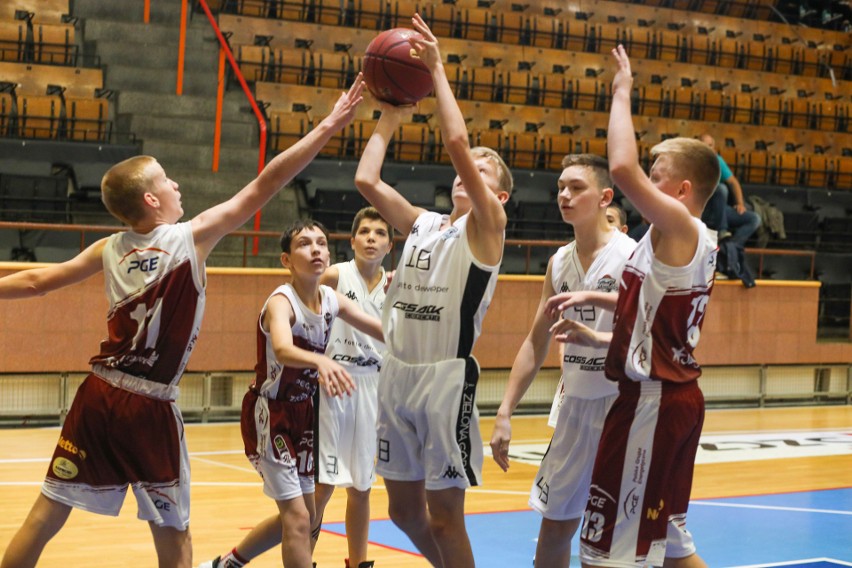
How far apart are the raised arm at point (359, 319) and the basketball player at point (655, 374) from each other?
132cm

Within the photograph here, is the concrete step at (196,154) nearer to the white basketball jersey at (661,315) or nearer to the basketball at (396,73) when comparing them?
the basketball at (396,73)

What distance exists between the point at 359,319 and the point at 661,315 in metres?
1.55

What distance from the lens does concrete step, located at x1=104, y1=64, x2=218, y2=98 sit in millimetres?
12086

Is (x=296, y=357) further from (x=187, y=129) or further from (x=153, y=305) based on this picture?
Answer: (x=187, y=129)

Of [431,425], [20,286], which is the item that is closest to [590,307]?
[431,425]

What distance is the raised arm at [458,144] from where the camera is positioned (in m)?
3.60

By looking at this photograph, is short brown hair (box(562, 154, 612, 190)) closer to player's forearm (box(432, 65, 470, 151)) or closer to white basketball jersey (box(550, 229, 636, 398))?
white basketball jersey (box(550, 229, 636, 398))

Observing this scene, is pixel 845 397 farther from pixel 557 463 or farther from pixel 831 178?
pixel 557 463

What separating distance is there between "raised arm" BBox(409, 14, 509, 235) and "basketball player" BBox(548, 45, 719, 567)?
0.52 m

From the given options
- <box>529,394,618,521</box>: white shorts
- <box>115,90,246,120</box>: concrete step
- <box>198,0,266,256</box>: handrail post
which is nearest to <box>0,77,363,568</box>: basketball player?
<box>529,394,618,521</box>: white shorts

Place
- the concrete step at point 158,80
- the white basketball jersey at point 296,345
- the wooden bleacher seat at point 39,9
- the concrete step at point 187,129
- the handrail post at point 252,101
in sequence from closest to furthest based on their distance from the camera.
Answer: the white basketball jersey at point 296,345
the handrail post at point 252,101
the concrete step at point 187,129
the concrete step at point 158,80
the wooden bleacher seat at point 39,9

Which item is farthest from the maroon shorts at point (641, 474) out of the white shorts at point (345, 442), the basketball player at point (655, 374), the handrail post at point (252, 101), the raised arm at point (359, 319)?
the handrail post at point (252, 101)

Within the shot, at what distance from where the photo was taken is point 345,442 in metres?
5.00

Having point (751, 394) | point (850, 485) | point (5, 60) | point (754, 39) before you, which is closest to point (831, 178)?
point (754, 39)
